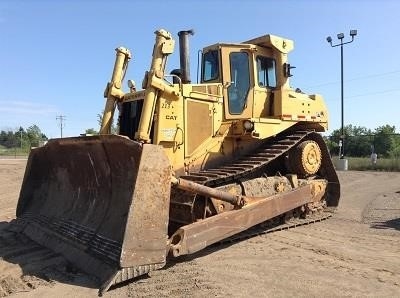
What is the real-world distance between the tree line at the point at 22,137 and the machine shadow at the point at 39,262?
5116 centimetres

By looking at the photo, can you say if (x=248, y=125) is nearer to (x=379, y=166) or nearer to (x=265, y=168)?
(x=265, y=168)

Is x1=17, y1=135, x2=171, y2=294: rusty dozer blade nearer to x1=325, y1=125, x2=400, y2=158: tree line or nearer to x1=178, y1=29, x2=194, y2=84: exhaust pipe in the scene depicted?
x1=178, y1=29, x2=194, y2=84: exhaust pipe

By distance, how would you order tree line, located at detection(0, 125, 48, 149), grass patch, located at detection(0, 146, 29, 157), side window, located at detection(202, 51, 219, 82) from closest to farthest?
side window, located at detection(202, 51, 219, 82) → grass patch, located at detection(0, 146, 29, 157) → tree line, located at detection(0, 125, 48, 149)

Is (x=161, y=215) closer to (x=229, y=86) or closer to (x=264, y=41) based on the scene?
(x=229, y=86)

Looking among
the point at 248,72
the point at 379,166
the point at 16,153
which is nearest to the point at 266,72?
the point at 248,72

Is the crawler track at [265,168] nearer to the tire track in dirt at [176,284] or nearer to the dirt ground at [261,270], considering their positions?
the dirt ground at [261,270]

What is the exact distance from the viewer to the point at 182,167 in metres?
7.73

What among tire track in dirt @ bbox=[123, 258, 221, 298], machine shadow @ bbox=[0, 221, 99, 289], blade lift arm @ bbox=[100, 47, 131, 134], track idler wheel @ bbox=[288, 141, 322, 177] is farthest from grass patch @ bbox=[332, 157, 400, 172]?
machine shadow @ bbox=[0, 221, 99, 289]

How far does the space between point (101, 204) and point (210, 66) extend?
358cm

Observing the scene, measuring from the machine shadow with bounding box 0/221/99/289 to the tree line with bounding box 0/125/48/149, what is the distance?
5116cm

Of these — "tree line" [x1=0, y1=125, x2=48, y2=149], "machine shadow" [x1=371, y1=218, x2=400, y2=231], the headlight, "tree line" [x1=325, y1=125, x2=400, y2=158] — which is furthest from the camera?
"tree line" [x1=0, y1=125, x2=48, y2=149]

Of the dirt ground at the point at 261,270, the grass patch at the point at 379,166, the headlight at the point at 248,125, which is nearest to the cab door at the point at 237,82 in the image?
the headlight at the point at 248,125

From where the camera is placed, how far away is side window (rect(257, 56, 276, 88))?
897cm

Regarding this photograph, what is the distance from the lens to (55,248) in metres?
6.83
